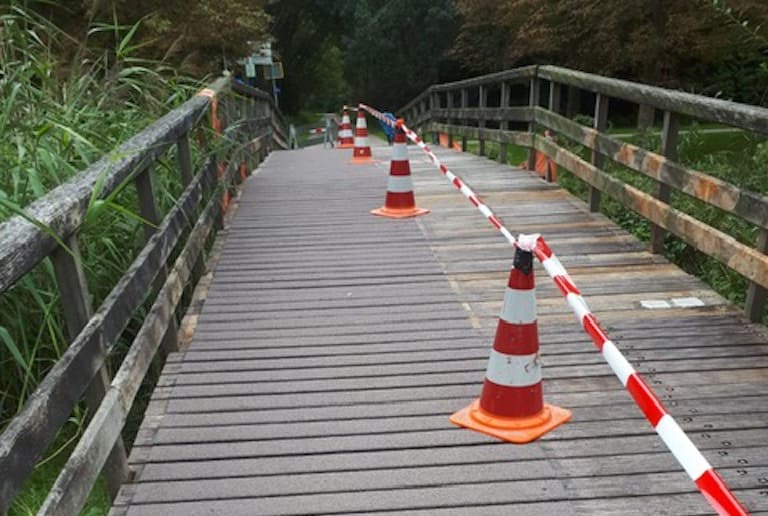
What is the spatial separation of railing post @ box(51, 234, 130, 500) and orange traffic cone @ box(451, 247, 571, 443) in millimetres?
1285

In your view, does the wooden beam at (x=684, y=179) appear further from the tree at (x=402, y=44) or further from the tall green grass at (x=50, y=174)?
the tree at (x=402, y=44)

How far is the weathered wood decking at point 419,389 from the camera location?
2.39 meters

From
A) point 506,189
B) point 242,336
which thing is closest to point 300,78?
point 506,189

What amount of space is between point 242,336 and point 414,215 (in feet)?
8.33

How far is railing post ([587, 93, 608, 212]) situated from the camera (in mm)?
5406

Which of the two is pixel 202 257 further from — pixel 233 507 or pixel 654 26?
pixel 654 26

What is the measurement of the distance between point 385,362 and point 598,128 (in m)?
3.14

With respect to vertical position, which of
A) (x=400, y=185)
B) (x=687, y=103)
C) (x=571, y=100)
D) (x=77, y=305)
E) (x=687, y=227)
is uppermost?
(x=687, y=103)

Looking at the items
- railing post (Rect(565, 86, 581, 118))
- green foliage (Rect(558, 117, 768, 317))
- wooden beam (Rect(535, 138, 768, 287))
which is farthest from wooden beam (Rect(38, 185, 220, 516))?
railing post (Rect(565, 86, 581, 118))

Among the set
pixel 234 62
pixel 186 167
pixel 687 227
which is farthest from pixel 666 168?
pixel 234 62

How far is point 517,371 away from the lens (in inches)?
106

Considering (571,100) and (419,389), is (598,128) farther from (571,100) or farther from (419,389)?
(571,100)

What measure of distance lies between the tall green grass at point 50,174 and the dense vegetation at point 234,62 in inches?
0.4

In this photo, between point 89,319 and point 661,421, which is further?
point 89,319
